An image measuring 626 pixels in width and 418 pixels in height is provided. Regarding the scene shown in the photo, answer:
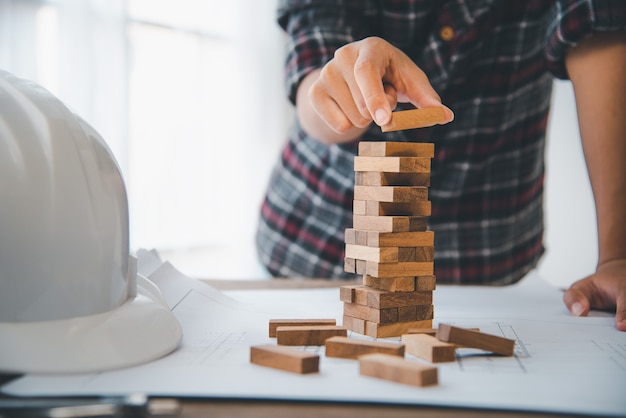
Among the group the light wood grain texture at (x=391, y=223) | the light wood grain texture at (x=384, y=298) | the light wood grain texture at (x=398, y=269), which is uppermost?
the light wood grain texture at (x=391, y=223)

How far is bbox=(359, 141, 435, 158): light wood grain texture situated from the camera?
1.01m

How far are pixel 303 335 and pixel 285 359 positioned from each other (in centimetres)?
A: 15

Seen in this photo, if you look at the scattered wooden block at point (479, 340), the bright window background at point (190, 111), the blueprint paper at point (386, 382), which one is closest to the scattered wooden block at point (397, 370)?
the blueprint paper at point (386, 382)

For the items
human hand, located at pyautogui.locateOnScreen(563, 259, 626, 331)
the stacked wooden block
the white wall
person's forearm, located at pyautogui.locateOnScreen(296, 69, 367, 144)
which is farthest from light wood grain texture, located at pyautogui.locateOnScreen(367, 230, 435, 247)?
the white wall

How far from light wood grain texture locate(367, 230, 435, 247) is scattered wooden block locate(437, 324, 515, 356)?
169 millimetres

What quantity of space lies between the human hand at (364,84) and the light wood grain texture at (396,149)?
2.0 inches

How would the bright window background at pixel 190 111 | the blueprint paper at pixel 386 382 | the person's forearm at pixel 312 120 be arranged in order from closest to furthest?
A: the blueprint paper at pixel 386 382, the person's forearm at pixel 312 120, the bright window background at pixel 190 111

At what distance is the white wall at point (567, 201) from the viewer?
4.54 m

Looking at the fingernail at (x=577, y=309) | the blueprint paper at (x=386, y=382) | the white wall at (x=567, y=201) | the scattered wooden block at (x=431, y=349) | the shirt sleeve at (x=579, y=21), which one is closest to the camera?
the blueprint paper at (x=386, y=382)

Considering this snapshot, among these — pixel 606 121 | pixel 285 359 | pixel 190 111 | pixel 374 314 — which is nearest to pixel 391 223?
pixel 374 314

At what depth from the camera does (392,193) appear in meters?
1.00

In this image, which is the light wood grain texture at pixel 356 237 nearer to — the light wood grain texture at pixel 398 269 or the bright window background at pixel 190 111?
the light wood grain texture at pixel 398 269

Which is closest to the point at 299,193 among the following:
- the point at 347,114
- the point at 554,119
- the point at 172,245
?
the point at 347,114

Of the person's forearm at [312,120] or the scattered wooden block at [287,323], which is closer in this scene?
the scattered wooden block at [287,323]
